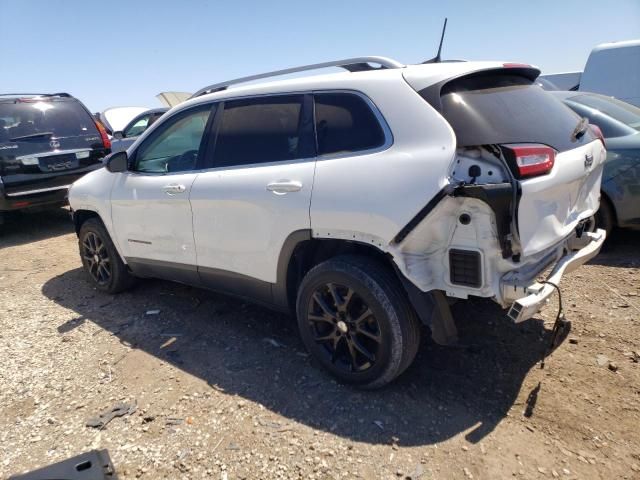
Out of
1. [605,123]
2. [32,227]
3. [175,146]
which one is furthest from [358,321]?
[32,227]

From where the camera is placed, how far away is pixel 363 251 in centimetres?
282

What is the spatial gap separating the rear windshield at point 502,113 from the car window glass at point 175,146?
1930 mm

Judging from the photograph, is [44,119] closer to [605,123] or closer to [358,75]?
[358,75]

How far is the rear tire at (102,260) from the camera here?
445cm

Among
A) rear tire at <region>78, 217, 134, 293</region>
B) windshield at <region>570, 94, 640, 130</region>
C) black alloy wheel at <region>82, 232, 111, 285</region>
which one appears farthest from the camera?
windshield at <region>570, 94, 640, 130</region>

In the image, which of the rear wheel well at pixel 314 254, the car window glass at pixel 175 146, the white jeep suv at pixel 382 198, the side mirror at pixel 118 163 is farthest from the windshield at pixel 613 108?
the side mirror at pixel 118 163

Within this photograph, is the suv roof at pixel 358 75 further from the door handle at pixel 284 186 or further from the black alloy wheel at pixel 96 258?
the black alloy wheel at pixel 96 258

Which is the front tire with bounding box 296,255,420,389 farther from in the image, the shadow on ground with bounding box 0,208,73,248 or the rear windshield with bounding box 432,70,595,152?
the shadow on ground with bounding box 0,208,73,248

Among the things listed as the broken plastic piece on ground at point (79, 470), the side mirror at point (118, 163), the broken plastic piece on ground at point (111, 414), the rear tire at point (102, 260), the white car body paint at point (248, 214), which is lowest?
the broken plastic piece on ground at point (111, 414)

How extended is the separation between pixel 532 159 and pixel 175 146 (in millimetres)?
2780

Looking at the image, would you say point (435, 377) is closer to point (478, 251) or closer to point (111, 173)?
point (478, 251)

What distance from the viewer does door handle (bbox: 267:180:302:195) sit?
2.82m

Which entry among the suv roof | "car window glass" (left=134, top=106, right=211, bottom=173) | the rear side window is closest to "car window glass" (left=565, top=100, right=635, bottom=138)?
the suv roof

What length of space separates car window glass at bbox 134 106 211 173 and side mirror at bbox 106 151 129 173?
9 cm
